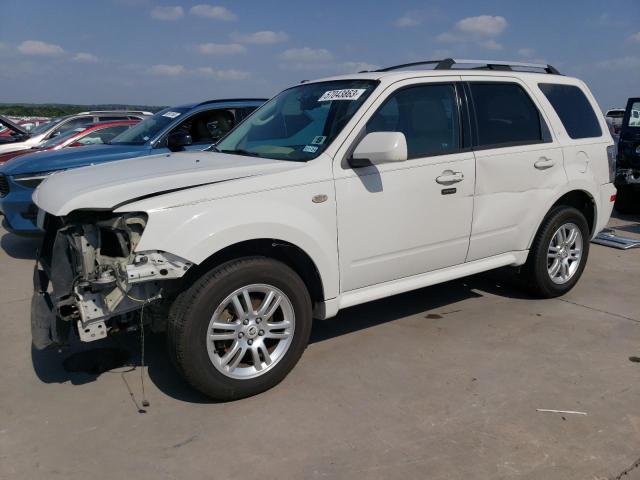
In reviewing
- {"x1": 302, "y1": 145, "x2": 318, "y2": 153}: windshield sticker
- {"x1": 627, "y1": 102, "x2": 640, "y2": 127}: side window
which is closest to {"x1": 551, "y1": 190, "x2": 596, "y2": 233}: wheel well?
{"x1": 302, "y1": 145, "x2": 318, "y2": 153}: windshield sticker

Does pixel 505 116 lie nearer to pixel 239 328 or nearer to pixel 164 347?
pixel 239 328

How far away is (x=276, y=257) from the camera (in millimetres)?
3465

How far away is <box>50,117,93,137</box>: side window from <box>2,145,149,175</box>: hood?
5913mm

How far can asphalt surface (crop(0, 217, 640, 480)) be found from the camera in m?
2.74

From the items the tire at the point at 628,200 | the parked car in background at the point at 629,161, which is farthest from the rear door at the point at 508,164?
the tire at the point at 628,200

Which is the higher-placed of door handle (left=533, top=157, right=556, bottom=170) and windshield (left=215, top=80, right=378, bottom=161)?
windshield (left=215, top=80, right=378, bottom=161)

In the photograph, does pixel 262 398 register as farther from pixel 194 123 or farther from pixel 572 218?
pixel 194 123

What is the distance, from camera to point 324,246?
3.46 meters

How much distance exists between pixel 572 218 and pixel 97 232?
3.90 meters

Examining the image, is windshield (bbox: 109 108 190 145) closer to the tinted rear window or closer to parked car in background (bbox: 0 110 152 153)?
parked car in background (bbox: 0 110 152 153)

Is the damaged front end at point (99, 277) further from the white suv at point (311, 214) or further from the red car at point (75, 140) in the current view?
the red car at point (75, 140)

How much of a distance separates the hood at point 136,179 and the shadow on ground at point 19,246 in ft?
11.1

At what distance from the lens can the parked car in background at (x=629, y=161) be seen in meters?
8.76

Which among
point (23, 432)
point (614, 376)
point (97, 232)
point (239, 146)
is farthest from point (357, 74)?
point (23, 432)
